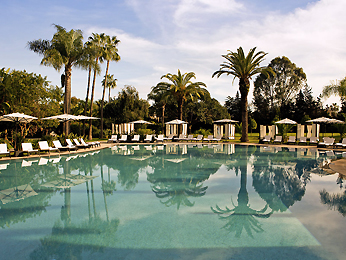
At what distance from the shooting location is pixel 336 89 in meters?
28.3

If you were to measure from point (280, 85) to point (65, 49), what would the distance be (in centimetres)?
4140

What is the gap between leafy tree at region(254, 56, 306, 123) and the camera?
4931 centimetres

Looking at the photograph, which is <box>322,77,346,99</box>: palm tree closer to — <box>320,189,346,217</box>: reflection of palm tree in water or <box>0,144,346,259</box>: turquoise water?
<box>0,144,346,259</box>: turquoise water

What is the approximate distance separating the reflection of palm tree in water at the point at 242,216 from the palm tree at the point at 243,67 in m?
19.5

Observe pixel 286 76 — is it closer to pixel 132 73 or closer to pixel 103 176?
pixel 132 73

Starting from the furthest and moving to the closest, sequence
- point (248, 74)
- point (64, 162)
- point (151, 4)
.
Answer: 1. point (248, 74)
2. point (151, 4)
3. point (64, 162)

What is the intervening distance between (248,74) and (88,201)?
21.6 m

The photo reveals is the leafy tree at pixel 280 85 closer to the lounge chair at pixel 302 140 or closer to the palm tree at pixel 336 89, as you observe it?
the palm tree at pixel 336 89

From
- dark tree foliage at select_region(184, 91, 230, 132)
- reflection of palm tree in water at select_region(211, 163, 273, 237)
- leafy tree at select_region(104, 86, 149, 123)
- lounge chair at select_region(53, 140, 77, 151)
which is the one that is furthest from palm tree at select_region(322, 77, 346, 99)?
lounge chair at select_region(53, 140, 77, 151)

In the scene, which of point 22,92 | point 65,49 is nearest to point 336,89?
point 65,49

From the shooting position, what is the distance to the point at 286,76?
49688 millimetres

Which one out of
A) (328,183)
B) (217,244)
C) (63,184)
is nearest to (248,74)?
(328,183)

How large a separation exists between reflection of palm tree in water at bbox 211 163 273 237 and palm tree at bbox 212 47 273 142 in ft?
64.0

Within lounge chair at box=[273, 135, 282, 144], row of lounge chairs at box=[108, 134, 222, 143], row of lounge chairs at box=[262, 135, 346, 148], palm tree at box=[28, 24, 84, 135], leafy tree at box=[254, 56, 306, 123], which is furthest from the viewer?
leafy tree at box=[254, 56, 306, 123]
